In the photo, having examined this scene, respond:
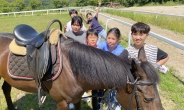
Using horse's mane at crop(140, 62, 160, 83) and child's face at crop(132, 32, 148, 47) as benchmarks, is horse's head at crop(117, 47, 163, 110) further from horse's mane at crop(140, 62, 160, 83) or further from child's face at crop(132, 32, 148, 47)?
child's face at crop(132, 32, 148, 47)

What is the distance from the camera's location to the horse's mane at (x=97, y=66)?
1.73 meters

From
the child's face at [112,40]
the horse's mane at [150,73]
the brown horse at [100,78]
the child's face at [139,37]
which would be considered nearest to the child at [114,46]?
the child's face at [112,40]

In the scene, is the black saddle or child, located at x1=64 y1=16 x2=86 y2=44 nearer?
the black saddle

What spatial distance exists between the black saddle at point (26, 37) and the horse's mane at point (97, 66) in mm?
422

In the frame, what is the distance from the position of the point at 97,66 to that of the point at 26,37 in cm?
118

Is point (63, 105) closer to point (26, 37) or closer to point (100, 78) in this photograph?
point (100, 78)

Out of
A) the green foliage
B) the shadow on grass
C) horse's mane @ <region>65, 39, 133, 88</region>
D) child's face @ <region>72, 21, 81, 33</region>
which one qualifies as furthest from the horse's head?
the green foliage

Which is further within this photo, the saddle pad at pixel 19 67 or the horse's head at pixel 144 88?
the saddle pad at pixel 19 67

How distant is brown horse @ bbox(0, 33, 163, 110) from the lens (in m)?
1.60

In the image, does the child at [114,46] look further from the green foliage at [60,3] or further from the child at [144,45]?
the green foliage at [60,3]

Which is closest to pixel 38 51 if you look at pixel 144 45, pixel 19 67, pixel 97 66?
pixel 19 67

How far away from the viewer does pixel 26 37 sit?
2342mm

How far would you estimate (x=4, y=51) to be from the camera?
2.48m

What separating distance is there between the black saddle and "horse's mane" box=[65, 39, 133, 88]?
0.42 meters
